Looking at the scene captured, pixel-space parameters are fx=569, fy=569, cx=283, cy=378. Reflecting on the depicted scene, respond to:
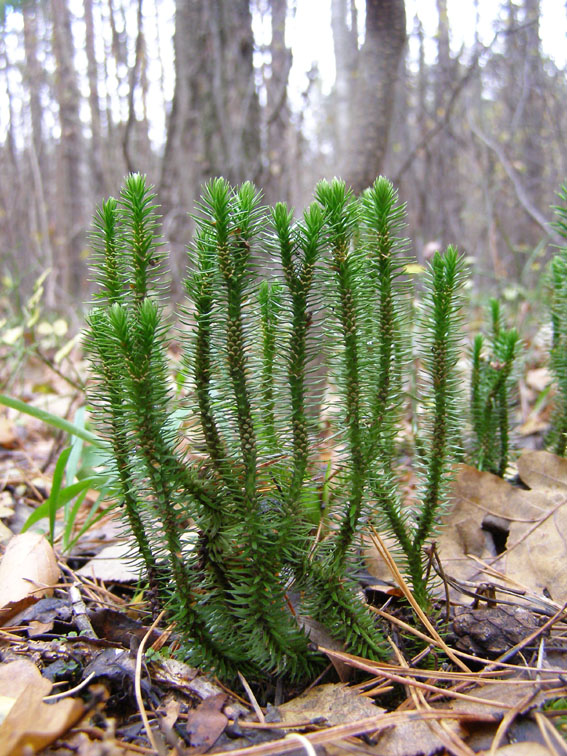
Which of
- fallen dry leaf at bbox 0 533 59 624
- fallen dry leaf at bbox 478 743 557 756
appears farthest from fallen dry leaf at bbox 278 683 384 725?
fallen dry leaf at bbox 0 533 59 624

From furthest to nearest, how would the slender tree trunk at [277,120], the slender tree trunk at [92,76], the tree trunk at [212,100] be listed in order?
the slender tree trunk at [92,76] < the slender tree trunk at [277,120] < the tree trunk at [212,100]

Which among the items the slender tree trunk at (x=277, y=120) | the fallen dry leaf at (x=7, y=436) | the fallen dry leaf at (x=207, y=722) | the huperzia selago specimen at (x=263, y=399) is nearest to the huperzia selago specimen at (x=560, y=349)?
the huperzia selago specimen at (x=263, y=399)

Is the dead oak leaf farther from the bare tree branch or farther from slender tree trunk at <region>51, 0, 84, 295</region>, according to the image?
slender tree trunk at <region>51, 0, 84, 295</region>

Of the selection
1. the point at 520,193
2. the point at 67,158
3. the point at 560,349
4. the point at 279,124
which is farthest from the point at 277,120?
the point at 67,158

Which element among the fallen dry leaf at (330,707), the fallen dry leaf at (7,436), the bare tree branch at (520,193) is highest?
the bare tree branch at (520,193)

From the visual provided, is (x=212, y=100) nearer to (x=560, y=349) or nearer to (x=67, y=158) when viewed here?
(x=560, y=349)

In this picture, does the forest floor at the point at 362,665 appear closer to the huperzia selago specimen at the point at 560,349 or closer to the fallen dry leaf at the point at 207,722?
the fallen dry leaf at the point at 207,722

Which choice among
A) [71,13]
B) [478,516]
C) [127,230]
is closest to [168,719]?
[127,230]
